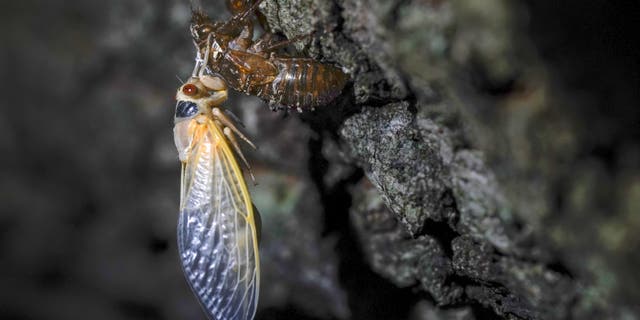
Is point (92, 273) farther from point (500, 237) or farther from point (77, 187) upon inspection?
point (500, 237)

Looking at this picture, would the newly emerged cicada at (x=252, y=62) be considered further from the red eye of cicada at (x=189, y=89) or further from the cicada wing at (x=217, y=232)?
the cicada wing at (x=217, y=232)

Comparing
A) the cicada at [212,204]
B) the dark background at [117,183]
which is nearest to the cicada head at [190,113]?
the cicada at [212,204]

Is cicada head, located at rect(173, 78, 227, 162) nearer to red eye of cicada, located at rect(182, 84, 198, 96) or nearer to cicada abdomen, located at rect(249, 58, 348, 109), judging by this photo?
red eye of cicada, located at rect(182, 84, 198, 96)

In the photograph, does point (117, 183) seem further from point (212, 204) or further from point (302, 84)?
point (302, 84)

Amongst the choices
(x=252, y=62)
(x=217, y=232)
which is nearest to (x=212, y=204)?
(x=217, y=232)

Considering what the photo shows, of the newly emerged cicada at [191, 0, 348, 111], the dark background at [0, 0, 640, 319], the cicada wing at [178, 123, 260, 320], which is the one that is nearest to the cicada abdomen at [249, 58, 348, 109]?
the newly emerged cicada at [191, 0, 348, 111]
